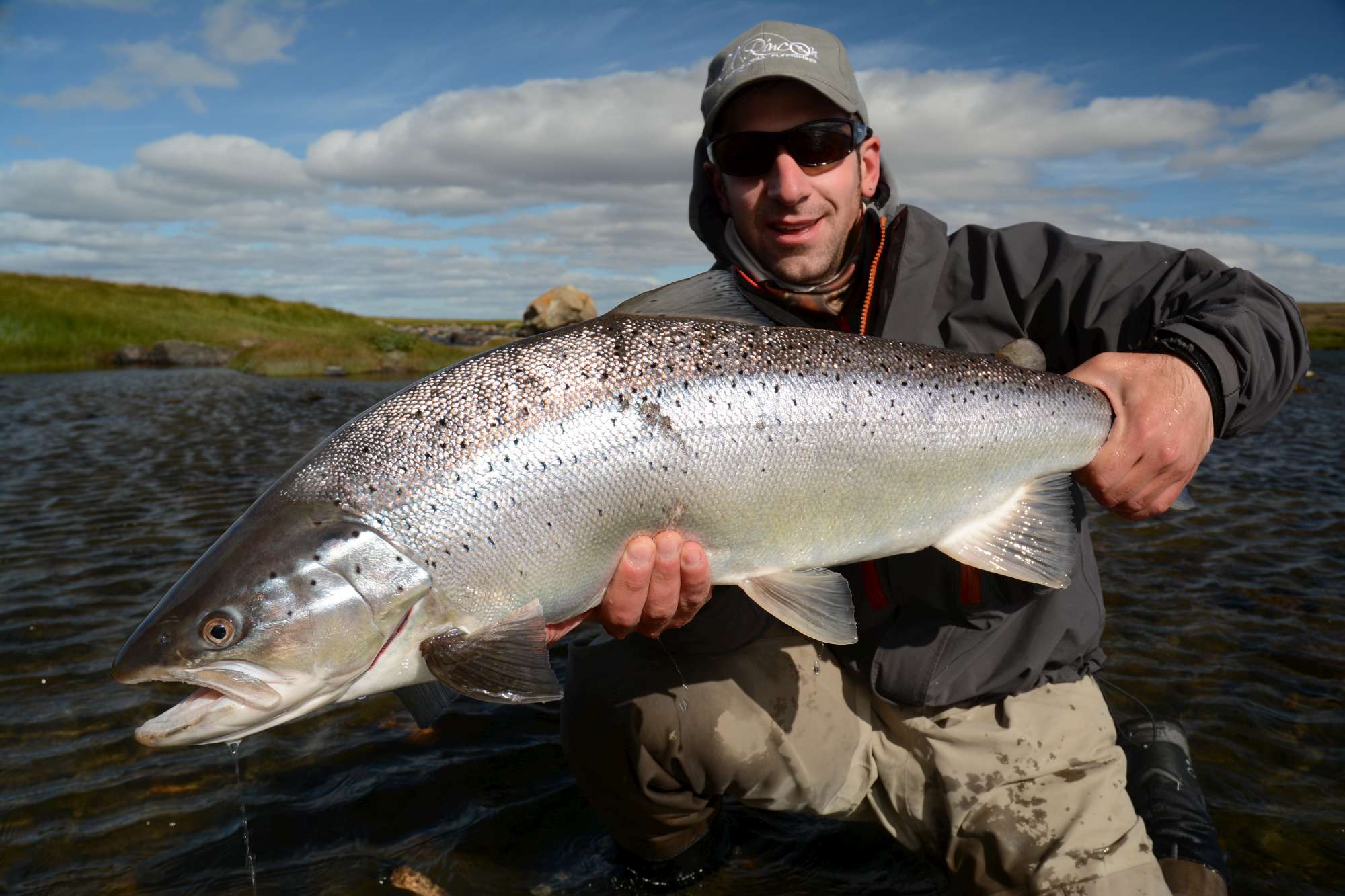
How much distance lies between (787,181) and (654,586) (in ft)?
6.12

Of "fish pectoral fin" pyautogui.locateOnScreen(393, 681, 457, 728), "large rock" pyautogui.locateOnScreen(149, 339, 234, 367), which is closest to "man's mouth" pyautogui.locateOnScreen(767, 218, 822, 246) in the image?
"fish pectoral fin" pyautogui.locateOnScreen(393, 681, 457, 728)

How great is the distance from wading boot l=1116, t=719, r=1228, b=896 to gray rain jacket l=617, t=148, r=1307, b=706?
2.26 feet

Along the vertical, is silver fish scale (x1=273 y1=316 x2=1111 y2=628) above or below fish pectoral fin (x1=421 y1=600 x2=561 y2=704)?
above

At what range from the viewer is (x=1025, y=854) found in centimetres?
293

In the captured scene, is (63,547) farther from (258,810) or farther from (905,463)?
(905,463)

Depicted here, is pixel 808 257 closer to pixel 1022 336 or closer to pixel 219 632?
pixel 1022 336

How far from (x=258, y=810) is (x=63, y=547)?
16.8 feet

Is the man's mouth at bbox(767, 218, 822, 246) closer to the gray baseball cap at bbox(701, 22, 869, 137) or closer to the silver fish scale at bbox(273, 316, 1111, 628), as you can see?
the gray baseball cap at bbox(701, 22, 869, 137)

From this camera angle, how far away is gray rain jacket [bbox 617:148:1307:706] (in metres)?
2.96

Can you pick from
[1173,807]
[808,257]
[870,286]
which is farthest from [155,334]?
[1173,807]

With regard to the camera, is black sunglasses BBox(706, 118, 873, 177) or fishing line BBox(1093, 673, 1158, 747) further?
fishing line BBox(1093, 673, 1158, 747)

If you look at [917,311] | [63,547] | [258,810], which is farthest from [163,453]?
[917,311]

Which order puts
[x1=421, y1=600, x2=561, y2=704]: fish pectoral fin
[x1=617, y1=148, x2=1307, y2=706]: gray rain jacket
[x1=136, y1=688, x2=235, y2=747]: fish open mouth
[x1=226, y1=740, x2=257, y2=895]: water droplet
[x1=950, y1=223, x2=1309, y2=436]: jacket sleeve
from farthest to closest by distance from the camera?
1. [x1=226, y1=740, x2=257, y2=895]: water droplet
2. [x1=617, y1=148, x2=1307, y2=706]: gray rain jacket
3. [x1=950, y1=223, x2=1309, y2=436]: jacket sleeve
4. [x1=421, y1=600, x2=561, y2=704]: fish pectoral fin
5. [x1=136, y1=688, x2=235, y2=747]: fish open mouth

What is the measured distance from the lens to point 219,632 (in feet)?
7.79
